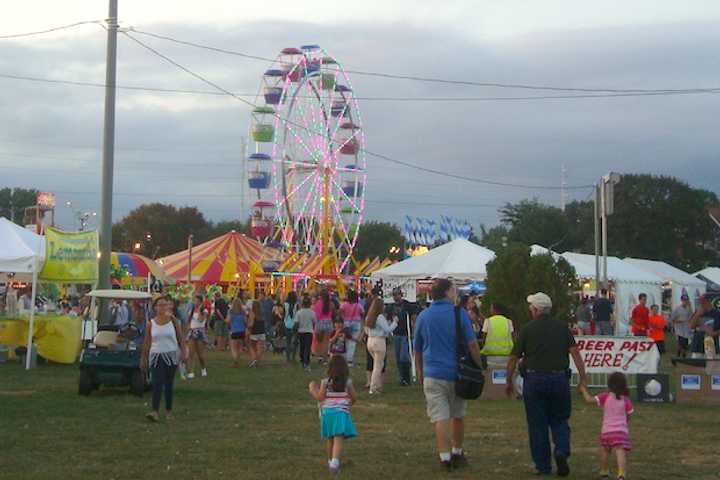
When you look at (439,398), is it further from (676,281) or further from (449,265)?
(676,281)

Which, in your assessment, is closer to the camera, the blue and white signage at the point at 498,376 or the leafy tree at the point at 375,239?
the blue and white signage at the point at 498,376

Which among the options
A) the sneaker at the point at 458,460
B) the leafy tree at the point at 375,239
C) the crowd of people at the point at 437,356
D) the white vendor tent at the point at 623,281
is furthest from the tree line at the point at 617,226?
the sneaker at the point at 458,460

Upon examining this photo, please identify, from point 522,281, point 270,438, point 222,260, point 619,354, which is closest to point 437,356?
point 270,438

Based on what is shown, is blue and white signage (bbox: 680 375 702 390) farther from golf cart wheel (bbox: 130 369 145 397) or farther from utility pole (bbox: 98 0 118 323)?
utility pole (bbox: 98 0 118 323)

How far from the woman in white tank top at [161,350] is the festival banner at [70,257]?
9.43 metres

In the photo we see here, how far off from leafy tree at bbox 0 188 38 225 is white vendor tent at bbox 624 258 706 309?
88.3m

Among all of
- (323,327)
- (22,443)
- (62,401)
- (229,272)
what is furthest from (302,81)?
(22,443)

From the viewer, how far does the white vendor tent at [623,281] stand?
120ft

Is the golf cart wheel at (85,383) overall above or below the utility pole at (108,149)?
below

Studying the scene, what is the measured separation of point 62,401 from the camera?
15406 millimetres

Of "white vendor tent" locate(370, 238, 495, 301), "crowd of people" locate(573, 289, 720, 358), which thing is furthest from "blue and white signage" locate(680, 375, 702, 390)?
"white vendor tent" locate(370, 238, 495, 301)

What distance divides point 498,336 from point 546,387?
6.91 meters

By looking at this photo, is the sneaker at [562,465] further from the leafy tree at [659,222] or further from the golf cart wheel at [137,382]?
the leafy tree at [659,222]

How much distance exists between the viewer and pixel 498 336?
1606cm
